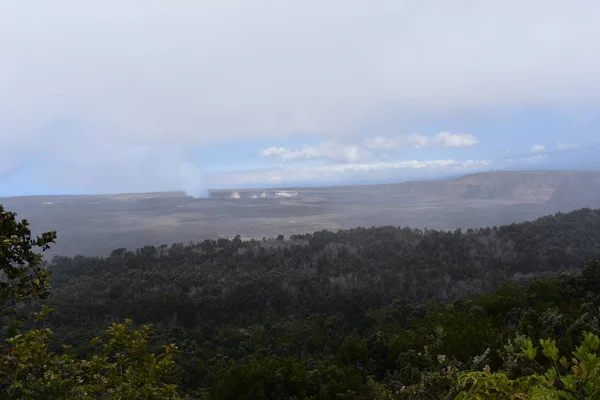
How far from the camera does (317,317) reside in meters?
15.4

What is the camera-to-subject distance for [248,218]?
164 feet

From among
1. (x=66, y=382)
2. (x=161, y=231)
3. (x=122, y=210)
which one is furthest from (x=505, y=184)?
(x=66, y=382)

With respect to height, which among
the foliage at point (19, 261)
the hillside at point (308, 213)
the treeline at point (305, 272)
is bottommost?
the treeline at point (305, 272)

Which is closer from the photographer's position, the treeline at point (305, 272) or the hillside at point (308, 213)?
the treeline at point (305, 272)

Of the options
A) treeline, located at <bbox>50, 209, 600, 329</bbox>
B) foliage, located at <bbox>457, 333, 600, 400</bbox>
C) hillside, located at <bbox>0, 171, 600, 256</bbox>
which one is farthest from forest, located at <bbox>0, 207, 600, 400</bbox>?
hillside, located at <bbox>0, 171, 600, 256</bbox>

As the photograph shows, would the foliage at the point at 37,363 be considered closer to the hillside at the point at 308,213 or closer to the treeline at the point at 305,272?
the treeline at the point at 305,272

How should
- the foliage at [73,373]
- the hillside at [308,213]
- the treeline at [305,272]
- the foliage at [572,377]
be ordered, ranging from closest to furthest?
the foliage at [572,377] < the foliage at [73,373] < the treeline at [305,272] < the hillside at [308,213]

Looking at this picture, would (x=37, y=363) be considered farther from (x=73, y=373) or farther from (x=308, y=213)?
(x=308, y=213)

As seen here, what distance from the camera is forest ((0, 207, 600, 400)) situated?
11.8 ft

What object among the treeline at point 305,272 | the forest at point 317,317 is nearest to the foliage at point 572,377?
the forest at point 317,317

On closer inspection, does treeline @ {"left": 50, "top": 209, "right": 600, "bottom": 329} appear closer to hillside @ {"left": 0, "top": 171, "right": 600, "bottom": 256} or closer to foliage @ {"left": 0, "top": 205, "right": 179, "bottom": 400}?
hillside @ {"left": 0, "top": 171, "right": 600, "bottom": 256}

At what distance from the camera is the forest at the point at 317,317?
3.60 metres

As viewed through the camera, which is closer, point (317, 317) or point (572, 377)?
point (572, 377)

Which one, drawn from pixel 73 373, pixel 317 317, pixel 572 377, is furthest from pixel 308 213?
pixel 572 377
